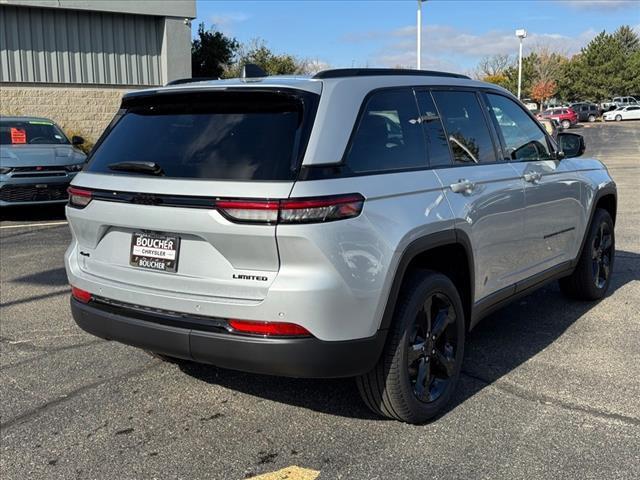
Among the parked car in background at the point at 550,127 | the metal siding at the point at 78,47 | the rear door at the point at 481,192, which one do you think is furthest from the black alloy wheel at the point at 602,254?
the metal siding at the point at 78,47

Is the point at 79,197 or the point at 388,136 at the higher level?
the point at 388,136

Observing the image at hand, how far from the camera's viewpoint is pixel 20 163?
1052 centimetres

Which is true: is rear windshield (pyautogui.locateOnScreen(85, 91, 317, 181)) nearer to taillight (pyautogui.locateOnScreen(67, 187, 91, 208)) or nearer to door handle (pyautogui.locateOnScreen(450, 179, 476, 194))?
taillight (pyautogui.locateOnScreen(67, 187, 91, 208))

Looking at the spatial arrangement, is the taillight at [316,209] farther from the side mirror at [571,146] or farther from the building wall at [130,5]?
the building wall at [130,5]

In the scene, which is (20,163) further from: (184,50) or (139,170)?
(184,50)

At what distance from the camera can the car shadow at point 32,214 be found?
11.3 m

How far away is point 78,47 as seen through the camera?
20281 mm

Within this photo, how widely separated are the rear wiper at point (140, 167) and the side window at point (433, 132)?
1.48 metres

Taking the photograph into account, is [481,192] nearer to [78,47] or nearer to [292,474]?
[292,474]

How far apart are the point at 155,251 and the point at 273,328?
29.2 inches

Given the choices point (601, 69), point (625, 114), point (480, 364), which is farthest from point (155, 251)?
point (601, 69)

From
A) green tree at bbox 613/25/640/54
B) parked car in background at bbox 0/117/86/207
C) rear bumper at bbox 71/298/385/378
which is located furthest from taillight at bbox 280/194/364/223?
green tree at bbox 613/25/640/54

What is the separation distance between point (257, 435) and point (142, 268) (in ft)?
3.46

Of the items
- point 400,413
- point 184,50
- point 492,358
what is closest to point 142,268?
point 400,413
